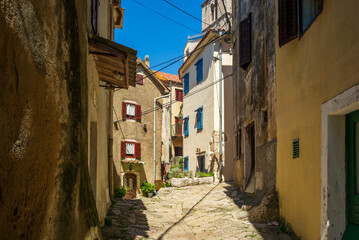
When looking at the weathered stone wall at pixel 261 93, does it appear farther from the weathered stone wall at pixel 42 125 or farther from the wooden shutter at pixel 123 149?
the wooden shutter at pixel 123 149

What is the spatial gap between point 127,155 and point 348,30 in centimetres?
2103

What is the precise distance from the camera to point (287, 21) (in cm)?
736

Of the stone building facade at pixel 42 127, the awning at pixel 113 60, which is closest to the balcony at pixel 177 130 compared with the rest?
the awning at pixel 113 60

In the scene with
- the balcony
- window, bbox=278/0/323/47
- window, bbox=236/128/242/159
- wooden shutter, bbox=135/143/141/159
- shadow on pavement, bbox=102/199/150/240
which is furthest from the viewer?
the balcony

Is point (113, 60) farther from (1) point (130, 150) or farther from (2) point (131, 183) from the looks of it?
(2) point (131, 183)

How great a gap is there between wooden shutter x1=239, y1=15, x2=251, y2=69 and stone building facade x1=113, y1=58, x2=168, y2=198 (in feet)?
41.3

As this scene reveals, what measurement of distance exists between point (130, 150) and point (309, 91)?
1942 centimetres

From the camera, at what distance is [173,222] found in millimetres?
9445

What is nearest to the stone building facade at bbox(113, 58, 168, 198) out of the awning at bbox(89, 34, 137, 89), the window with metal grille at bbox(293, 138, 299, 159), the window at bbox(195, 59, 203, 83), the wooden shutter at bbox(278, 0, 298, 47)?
the window at bbox(195, 59, 203, 83)

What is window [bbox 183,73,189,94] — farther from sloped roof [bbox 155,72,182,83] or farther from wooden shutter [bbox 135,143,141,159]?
sloped roof [bbox 155,72,182,83]

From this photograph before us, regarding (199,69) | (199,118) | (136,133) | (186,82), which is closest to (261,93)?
(199,118)

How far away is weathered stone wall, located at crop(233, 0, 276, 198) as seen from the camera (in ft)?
29.5

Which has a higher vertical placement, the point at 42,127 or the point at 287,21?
the point at 287,21

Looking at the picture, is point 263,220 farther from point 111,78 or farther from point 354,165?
point 111,78
